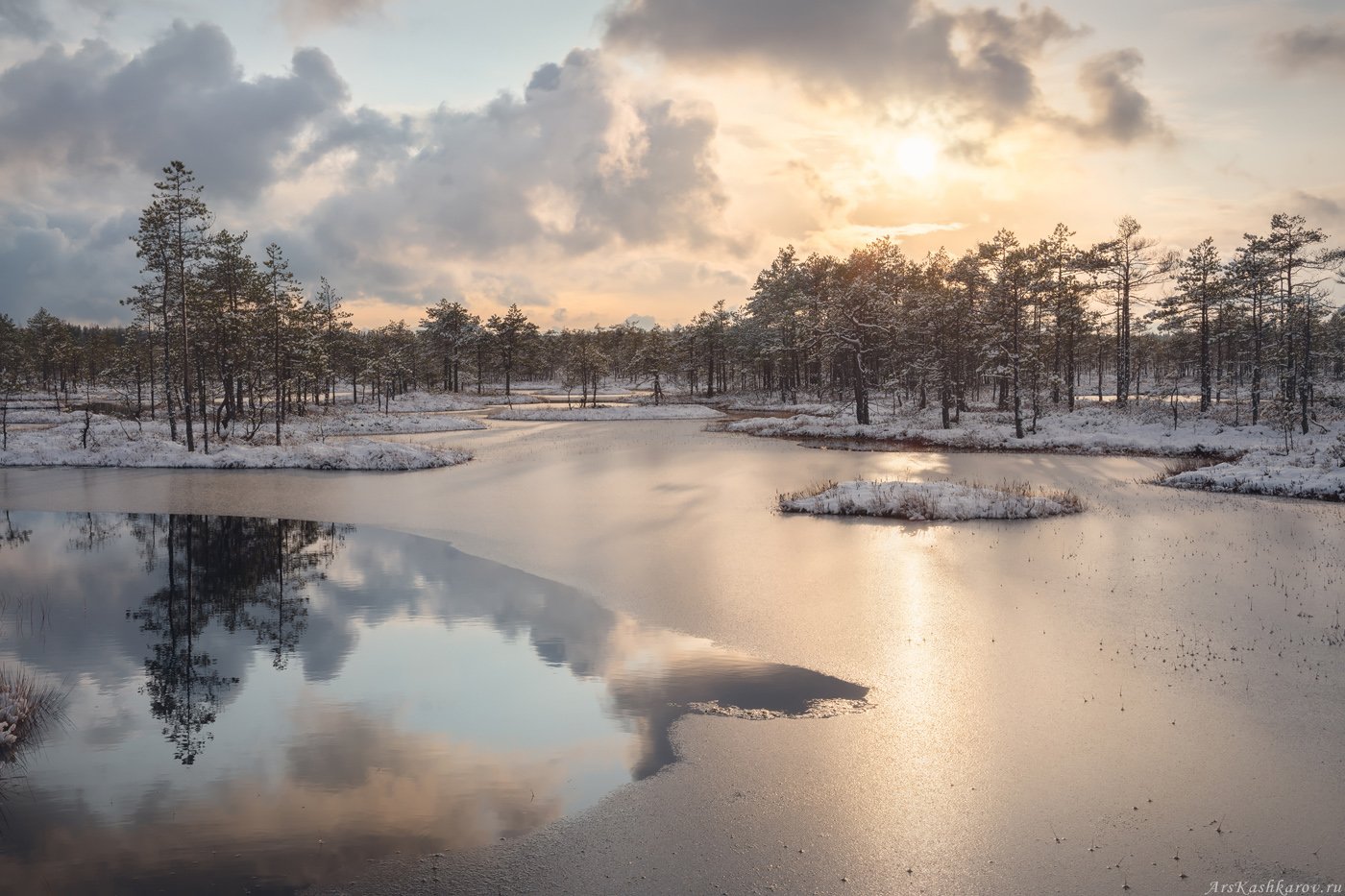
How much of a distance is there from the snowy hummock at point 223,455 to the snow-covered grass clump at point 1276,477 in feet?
112

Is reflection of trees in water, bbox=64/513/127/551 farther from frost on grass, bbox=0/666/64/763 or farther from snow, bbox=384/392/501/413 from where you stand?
snow, bbox=384/392/501/413

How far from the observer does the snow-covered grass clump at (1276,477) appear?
26.1 m

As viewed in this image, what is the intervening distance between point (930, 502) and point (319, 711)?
19.0 m

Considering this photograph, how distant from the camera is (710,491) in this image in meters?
28.5

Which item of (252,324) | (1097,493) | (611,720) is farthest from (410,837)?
(252,324)

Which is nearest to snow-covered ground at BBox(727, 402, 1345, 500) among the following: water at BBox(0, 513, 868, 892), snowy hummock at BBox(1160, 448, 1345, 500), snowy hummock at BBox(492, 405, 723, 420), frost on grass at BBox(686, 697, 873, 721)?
snowy hummock at BBox(1160, 448, 1345, 500)

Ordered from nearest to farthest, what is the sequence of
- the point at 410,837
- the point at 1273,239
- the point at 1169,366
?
the point at 410,837
the point at 1273,239
the point at 1169,366

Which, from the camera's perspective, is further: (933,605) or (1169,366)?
(1169,366)

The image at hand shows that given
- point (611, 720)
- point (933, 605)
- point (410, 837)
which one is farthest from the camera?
point (933, 605)

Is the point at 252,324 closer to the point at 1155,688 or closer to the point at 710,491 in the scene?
the point at 710,491

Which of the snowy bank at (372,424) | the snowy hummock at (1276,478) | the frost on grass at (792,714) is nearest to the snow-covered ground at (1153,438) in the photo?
the snowy hummock at (1276,478)

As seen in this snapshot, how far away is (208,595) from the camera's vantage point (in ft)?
49.5

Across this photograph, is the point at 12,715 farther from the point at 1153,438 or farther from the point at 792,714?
the point at 1153,438

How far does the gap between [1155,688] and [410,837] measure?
9.53m
